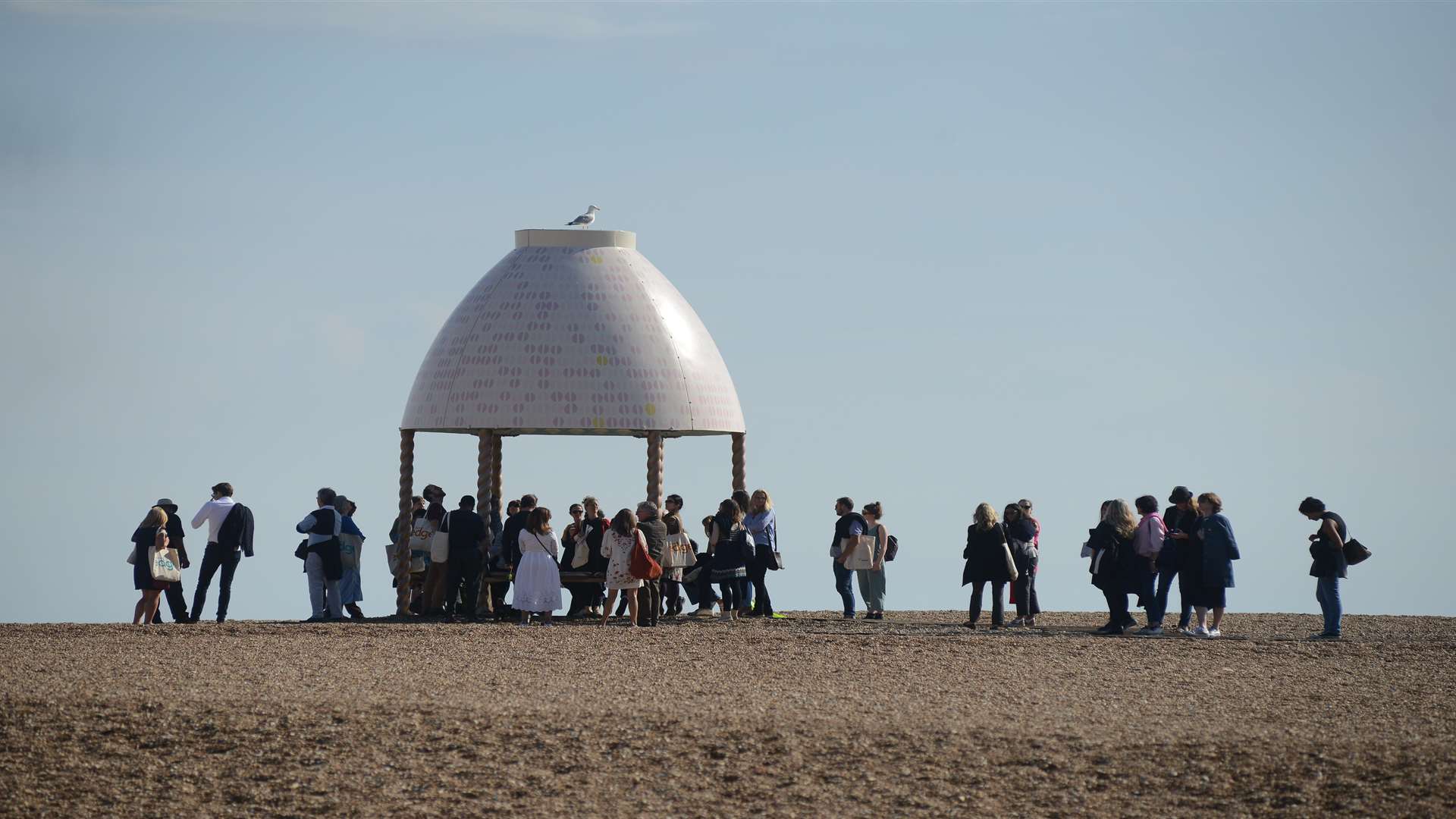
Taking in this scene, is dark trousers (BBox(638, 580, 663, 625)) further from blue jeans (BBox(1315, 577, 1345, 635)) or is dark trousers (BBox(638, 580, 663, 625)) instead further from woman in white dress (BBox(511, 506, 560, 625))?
blue jeans (BBox(1315, 577, 1345, 635))

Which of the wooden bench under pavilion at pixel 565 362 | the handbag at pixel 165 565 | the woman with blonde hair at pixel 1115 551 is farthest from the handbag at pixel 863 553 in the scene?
the handbag at pixel 165 565

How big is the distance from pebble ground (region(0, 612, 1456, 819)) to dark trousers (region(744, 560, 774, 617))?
4.38 metres

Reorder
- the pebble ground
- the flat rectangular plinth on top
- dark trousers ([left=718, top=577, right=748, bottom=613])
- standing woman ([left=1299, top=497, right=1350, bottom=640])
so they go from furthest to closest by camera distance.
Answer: the flat rectangular plinth on top, dark trousers ([left=718, top=577, right=748, bottom=613]), standing woman ([left=1299, top=497, right=1350, bottom=640]), the pebble ground

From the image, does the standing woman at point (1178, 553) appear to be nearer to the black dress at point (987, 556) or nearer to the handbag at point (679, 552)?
the black dress at point (987, 556)

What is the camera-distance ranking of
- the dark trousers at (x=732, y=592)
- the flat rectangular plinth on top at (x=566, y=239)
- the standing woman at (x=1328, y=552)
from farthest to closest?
the flat rectangular plinth on top at (x=566, y=239)
the dark trousers at (x=732, y=592)
the standing woman at (x=1328, y=552)

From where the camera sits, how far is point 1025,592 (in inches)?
874

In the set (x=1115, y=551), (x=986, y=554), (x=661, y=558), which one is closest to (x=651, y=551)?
(x=661, y=558)

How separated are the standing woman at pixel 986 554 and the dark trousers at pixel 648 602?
380cm

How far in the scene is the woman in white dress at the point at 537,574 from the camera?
20891 mm

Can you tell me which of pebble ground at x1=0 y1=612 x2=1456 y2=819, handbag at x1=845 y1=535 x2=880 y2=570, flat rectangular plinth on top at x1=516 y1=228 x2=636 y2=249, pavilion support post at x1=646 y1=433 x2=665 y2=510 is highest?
flat rectangular plinth on top at x1=516 y1=228 x2=636 y2=249

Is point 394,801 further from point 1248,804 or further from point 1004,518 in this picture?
point 1004,518

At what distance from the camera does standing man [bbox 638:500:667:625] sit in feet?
68.9

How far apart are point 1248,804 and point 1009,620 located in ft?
36.7

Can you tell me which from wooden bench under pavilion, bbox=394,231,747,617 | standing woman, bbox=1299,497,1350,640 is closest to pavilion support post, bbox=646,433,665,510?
wooden bench under pavilion, bbox=394,231,747,617
